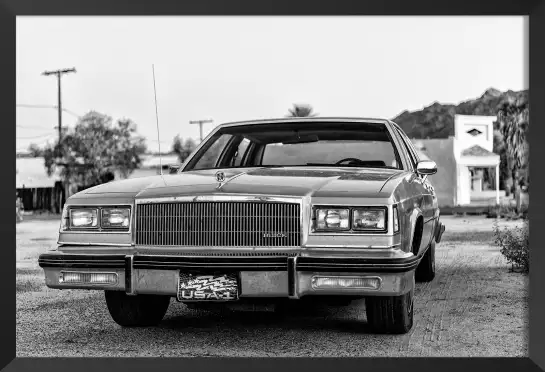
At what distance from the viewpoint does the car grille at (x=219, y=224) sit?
5.00m

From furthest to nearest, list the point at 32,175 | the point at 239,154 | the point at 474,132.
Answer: the point at 32,175 → the point at 474,132 → the point at 239,154

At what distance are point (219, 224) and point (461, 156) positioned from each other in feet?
99.1

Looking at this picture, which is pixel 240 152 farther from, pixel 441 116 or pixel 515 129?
pixel 441 116

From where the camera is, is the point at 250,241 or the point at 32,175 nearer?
the point at 250,241

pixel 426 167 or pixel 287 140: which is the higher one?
pixel 287 140

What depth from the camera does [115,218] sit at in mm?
5277

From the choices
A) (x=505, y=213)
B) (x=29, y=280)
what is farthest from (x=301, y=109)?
(x=29, y=280)

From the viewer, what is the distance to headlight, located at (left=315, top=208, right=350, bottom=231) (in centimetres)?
495

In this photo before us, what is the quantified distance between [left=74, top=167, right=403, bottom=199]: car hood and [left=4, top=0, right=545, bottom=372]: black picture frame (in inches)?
A: 31.6

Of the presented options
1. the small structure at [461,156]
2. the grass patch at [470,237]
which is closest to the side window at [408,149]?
the grass patch at [470,237]

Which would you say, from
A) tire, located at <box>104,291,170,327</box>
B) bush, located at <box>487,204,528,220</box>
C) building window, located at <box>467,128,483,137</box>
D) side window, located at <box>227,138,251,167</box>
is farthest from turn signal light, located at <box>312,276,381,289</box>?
building window, located at <box>467,128,483,137</box>

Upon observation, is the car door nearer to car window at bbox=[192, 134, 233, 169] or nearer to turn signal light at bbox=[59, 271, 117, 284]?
car window at bbox=[192, 134, 233, 169]

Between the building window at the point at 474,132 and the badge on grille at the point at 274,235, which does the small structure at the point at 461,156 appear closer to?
the building window at the point at 474,132
